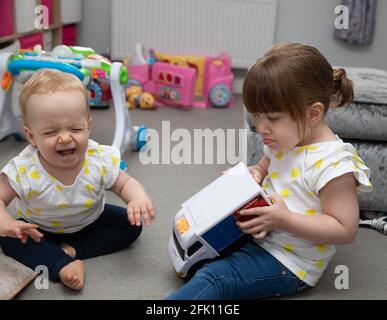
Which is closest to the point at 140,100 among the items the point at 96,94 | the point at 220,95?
the point at 96,94

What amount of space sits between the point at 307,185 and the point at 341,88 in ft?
0.65

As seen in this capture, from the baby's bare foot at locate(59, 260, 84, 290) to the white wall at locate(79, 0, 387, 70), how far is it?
7.14 feet

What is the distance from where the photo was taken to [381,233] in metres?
1.25

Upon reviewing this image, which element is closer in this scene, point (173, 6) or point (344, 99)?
point (344, 99)

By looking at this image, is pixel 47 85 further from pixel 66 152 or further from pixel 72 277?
pixel 72 277

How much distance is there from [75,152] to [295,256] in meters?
0.47

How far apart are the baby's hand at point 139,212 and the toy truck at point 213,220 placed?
6 cm

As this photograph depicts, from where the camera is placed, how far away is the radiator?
2770 mm

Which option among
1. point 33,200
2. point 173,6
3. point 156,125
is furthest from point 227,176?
point 173,6

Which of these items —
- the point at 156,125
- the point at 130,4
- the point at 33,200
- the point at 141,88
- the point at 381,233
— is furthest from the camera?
the point at 130,4

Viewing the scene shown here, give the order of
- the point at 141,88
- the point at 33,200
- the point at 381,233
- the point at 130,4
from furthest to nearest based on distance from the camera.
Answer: the point at 130,4, the point at 141,88, the point at 381,233, the point at 33,200

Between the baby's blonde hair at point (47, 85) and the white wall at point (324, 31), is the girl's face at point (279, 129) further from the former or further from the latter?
the white wall at point (324, 31)

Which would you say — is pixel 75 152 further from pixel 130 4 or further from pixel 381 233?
pixel 130 4
